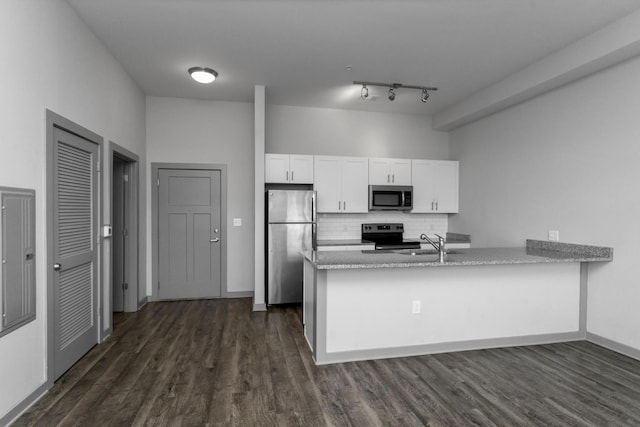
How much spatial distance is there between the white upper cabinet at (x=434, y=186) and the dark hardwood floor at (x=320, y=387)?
8.70ft

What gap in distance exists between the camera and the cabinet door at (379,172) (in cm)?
523

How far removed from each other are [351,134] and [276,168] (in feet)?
4.92

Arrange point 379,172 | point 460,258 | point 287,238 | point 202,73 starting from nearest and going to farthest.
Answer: point 460,258 < point 202,73 < point 287,238 < point 379,172

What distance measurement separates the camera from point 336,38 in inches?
127

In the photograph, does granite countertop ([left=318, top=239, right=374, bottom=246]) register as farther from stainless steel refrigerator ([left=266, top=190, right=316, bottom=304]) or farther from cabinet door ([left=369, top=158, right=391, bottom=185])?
cabinet door ([left=369, top=158, right=391, bottom=185])

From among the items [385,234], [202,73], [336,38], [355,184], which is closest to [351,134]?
[355,184]

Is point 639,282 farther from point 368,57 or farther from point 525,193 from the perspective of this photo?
point 368,57

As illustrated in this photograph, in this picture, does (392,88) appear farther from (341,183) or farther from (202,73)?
(202,73)

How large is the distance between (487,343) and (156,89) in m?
5.03

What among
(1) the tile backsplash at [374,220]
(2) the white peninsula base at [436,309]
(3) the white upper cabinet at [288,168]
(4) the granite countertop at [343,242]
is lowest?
(2) the white peninsula base at [436,309]

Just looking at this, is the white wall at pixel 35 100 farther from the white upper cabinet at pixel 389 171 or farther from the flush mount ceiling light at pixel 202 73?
the white upper cabinet at pixel 389 171

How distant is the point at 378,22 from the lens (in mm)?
2955

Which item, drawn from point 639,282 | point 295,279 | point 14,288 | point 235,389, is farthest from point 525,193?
point 14,288

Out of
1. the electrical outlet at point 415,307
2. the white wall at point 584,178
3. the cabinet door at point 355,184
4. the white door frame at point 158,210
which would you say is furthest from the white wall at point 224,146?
the white wall at point 584,178
